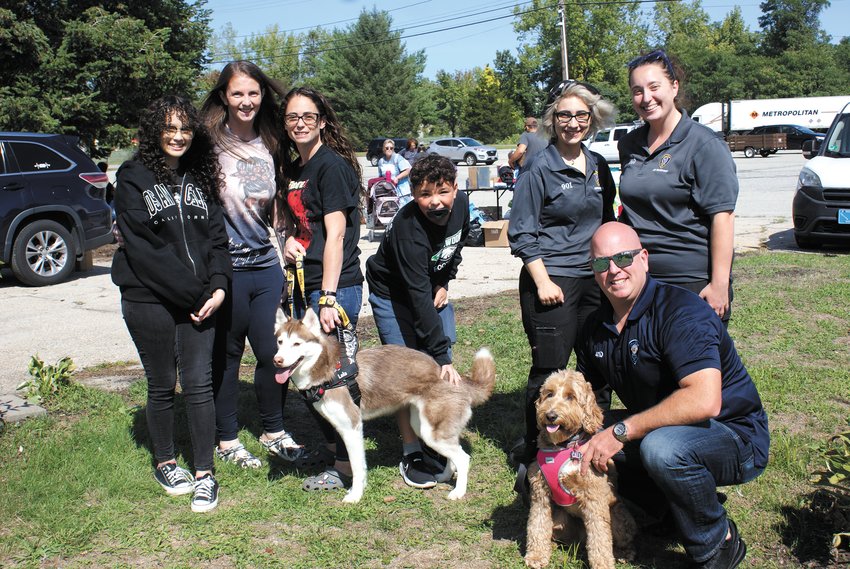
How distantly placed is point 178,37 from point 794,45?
65.4 meters

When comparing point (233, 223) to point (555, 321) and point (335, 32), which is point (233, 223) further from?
point (335, 32)

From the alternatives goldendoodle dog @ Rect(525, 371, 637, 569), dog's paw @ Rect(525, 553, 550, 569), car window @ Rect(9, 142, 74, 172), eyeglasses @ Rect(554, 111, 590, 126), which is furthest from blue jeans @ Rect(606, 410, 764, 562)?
car window @ Rect(9, 142, 74, 172)

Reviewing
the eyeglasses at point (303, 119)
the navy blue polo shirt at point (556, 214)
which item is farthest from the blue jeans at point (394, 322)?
the eyeglasses at point (303, 119)

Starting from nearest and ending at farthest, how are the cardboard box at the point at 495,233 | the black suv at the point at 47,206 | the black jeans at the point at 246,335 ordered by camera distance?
the black jeans at the point at 246,335, the black suv at the point at 47,206, the cardboard box at the point at 495,233

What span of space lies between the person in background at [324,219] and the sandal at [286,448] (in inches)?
12.4

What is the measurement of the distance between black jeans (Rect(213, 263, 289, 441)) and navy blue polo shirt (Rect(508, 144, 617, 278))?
1574 mm

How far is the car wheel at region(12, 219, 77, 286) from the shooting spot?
10.9 m

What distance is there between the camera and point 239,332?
4.52 m

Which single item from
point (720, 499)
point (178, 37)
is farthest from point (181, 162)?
point (178, 37)

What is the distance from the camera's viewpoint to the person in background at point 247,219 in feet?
14.1

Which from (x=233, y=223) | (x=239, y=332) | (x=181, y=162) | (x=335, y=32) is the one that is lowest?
(x=239, y=332)

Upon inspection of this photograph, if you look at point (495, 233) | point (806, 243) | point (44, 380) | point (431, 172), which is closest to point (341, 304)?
point (431, 172)

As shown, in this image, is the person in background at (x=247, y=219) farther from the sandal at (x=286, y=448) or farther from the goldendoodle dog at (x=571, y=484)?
the goldendoodle dog at (x=571, y=484)

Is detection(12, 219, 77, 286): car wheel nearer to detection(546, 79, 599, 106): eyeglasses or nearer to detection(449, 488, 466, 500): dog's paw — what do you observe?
detection(449, 488, 466, 500): dog's paw
